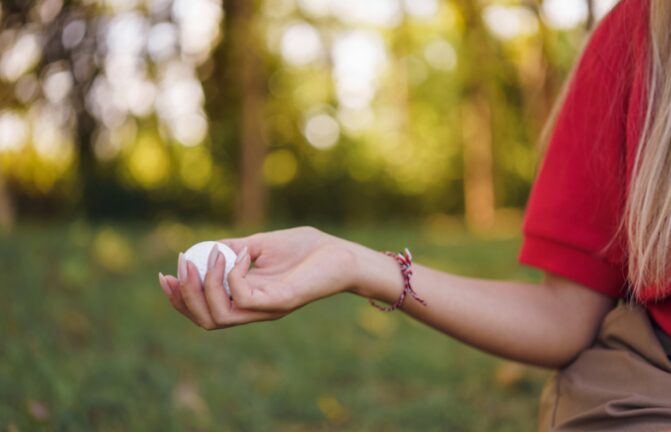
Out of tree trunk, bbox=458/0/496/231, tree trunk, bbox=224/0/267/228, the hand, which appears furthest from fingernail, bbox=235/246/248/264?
tree trunk, bbox=458/0/496/231

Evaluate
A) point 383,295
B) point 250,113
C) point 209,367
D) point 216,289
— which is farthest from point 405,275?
point 250,113

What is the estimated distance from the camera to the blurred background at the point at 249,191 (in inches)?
112

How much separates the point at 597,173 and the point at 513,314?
0.33 meters

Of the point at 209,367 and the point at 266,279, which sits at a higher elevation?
the point at 266,279

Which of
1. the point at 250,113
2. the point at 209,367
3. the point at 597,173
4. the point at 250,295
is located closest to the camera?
the point at 250,295

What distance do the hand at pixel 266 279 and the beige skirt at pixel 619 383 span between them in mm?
493

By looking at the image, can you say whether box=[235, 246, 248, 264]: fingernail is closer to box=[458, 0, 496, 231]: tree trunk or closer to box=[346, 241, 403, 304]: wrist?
box=[346, 241, 403, 304]: wrist

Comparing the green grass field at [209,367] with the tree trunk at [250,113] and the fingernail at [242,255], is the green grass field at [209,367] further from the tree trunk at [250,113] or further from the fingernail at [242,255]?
the tree trunk at [250,113]

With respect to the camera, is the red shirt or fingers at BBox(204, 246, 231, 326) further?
the red shirt

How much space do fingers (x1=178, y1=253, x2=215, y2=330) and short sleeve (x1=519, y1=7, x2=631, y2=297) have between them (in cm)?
70

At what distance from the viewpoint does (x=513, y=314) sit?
1.51m

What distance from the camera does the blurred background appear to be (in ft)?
9.30

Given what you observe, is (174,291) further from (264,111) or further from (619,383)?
(264,111)

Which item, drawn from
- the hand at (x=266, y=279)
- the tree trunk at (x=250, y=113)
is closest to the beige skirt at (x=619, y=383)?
the hand at (x=266, y=279)
